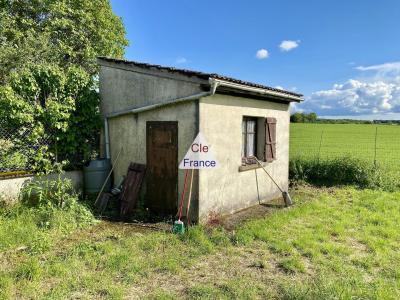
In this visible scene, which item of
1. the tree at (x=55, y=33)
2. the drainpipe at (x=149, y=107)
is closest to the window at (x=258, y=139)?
the drainpipe at (x=149, y=107)

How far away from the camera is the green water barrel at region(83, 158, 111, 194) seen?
710cm

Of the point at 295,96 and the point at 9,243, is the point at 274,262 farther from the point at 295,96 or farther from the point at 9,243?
the point at 295,96

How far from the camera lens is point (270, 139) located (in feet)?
25.1

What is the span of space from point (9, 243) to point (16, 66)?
1140 cm

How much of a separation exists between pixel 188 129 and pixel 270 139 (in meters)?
2.77

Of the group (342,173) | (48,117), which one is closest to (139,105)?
(48,117)

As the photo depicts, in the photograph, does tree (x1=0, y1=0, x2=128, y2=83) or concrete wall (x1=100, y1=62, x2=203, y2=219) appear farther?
tree (x1=0, y1=0, x2=128, y2=83)

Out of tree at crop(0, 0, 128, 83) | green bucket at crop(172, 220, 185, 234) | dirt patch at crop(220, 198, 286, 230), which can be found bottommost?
dirt patch at crop(220, 198, 286, 230)

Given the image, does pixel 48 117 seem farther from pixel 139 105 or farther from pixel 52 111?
pixel 139 105

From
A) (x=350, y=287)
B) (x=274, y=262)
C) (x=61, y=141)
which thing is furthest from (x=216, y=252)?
(x=61, y=141)

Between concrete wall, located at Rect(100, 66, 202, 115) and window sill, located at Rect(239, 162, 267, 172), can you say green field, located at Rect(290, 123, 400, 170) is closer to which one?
window sill, located at Rect(239, 162, 267, 172)

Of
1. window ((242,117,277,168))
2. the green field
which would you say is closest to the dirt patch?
window ((242,117,277,168))

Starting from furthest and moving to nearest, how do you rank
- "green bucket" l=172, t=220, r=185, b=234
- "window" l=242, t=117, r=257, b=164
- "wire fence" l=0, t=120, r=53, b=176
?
"window" l=242, t=117, r=257, b=164 < "wire fence" l=0, t=120, r=53, b=176 < "green bucket" l=172, t=220, r=185, b=234

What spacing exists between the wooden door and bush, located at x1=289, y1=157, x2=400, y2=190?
547cm
